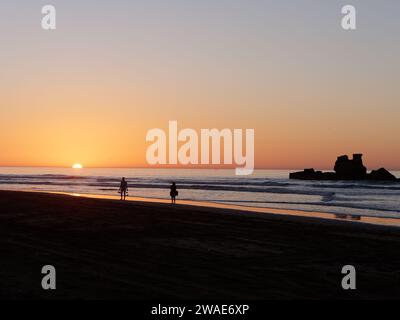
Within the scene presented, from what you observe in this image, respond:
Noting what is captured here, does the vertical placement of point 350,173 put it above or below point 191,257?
above

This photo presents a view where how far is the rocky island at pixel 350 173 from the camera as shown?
133m

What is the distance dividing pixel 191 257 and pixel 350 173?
13843cm

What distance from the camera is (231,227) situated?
65.9ft

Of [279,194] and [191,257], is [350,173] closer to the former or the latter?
[279,194]

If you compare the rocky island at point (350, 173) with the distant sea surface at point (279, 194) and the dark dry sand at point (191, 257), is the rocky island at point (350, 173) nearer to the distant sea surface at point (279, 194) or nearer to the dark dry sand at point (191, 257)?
the distant sea surface at point (279, 194)

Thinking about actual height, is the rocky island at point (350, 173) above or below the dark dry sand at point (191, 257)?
above

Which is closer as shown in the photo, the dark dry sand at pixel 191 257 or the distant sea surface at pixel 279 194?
the dark dry sand at pixel 191 257

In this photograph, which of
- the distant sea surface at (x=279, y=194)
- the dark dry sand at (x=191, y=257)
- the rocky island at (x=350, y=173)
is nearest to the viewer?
the dark dry sand at (x=191, y=257)

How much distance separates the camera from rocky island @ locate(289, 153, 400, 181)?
436 ft

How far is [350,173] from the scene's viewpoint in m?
144

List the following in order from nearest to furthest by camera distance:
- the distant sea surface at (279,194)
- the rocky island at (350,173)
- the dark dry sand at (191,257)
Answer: the dark dry sand at (191,257) < the distant sea surface at (279,194) < the rocky island at (350,173)

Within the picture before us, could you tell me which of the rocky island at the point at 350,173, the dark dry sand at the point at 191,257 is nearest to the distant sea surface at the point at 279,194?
the dark dry sand at the point at 191,257

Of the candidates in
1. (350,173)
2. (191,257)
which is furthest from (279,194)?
(350,173)

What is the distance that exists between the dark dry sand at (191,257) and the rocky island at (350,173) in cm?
11924
